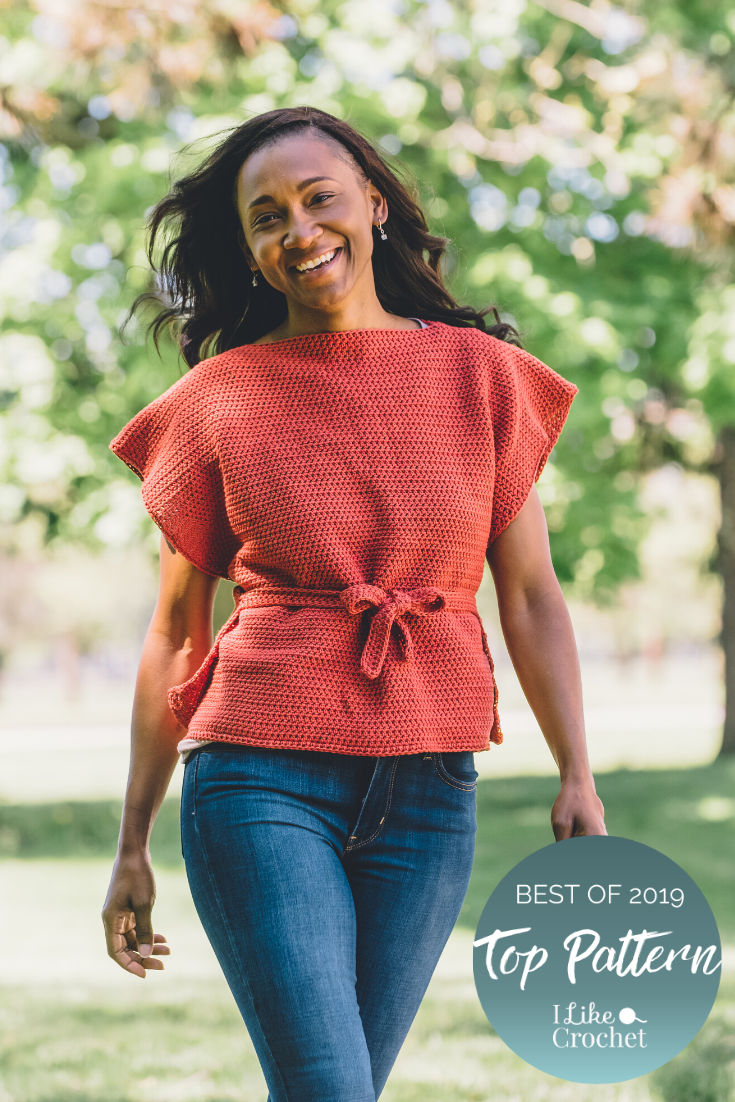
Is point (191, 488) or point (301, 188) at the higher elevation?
point (301, 188)

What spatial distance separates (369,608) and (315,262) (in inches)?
24.5

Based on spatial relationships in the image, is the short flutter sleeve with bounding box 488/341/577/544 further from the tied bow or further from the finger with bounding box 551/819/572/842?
the finger with bounding box 551/819/572/842

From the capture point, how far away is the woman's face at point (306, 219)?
2.13 meters

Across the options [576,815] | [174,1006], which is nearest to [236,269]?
[576,815]

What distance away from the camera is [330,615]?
78.2 inches

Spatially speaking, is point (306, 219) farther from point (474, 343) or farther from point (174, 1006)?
point (174, 1006)

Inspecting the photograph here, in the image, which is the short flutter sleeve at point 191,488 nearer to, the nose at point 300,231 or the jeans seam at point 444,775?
the nose at point 300,231

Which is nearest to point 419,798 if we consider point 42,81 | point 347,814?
point 347,814

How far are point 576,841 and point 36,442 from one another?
7.78 meters

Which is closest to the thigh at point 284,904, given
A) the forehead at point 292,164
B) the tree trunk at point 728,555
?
the forehead at point 292,164

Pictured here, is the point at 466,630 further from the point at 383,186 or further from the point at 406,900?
the point at 383,186

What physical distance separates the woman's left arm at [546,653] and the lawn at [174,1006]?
2.14 metres

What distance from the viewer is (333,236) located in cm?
215

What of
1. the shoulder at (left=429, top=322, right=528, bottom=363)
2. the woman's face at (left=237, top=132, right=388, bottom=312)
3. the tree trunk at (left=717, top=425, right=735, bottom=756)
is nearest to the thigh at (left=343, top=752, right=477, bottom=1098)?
the shoulder at (left=429, top=322, right=528, bottom=363)
